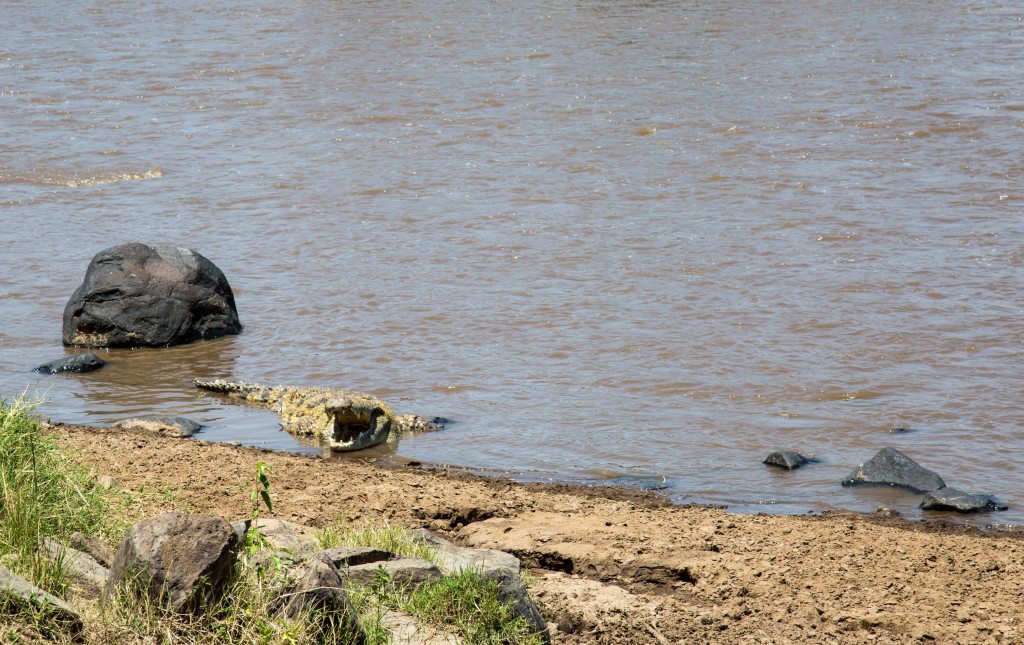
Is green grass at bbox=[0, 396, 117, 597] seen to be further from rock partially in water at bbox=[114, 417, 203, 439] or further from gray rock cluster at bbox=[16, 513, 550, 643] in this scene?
rock partially in water at bbox=[114, 417, 203, 439]

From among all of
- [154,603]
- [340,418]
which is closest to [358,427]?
[340,418]

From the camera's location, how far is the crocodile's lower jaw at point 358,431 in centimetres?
762

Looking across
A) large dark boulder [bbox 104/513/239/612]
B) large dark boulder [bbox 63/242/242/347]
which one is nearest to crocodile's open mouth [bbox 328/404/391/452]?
large dark boulder [bbox 63/242/242/347]

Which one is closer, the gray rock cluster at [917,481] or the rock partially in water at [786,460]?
the gray rock cluster at [917,481]

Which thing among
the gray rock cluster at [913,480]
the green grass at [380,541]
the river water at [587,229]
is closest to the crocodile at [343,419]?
the river water at [587,229]

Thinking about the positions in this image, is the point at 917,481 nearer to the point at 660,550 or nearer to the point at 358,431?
the point at 660,550

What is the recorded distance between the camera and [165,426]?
772 centimetres

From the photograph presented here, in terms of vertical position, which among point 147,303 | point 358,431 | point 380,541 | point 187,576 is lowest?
point 358,431

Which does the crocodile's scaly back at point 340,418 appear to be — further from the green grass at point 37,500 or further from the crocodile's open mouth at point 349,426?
the green grass at point 37,500

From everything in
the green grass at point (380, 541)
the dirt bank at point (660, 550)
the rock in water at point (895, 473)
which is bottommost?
the rock in water at point (895, 473)

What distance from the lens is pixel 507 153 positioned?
16.3 meters

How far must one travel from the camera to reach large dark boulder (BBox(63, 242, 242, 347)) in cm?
977

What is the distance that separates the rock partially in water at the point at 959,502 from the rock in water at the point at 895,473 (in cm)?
14

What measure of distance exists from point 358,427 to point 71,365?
2733 millimetres
